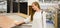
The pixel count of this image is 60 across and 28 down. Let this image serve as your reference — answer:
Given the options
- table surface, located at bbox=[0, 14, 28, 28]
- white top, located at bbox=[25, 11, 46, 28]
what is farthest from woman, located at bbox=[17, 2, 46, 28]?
table surface, located at bbox=[0, 14, 28, 28]

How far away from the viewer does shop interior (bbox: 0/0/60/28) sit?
115cm

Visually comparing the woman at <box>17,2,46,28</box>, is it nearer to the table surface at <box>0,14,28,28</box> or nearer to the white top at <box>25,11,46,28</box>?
the white top at <box>25,11,46,28</box>

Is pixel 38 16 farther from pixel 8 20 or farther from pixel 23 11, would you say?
pixel 8 20

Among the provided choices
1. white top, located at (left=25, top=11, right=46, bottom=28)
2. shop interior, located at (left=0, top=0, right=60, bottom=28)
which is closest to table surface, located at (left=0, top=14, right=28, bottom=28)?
shop interior, located at (left=0, top=0, right=60, bottom=28)

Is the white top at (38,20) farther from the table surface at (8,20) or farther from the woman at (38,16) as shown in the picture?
the table surface at (8,20)

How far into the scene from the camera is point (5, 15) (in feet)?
3.82

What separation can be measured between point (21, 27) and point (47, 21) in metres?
0.24

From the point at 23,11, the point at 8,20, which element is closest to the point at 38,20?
the point at 23,11

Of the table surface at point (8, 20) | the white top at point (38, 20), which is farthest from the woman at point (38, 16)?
the table surface at point (8, 20)

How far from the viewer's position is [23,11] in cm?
118

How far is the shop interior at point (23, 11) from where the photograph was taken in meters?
1.15

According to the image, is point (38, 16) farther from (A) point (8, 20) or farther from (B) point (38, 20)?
(A) point (8, 20)

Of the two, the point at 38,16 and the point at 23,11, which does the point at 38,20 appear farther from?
the point at 23,11

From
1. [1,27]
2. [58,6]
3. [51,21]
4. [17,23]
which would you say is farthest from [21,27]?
[58,6]
